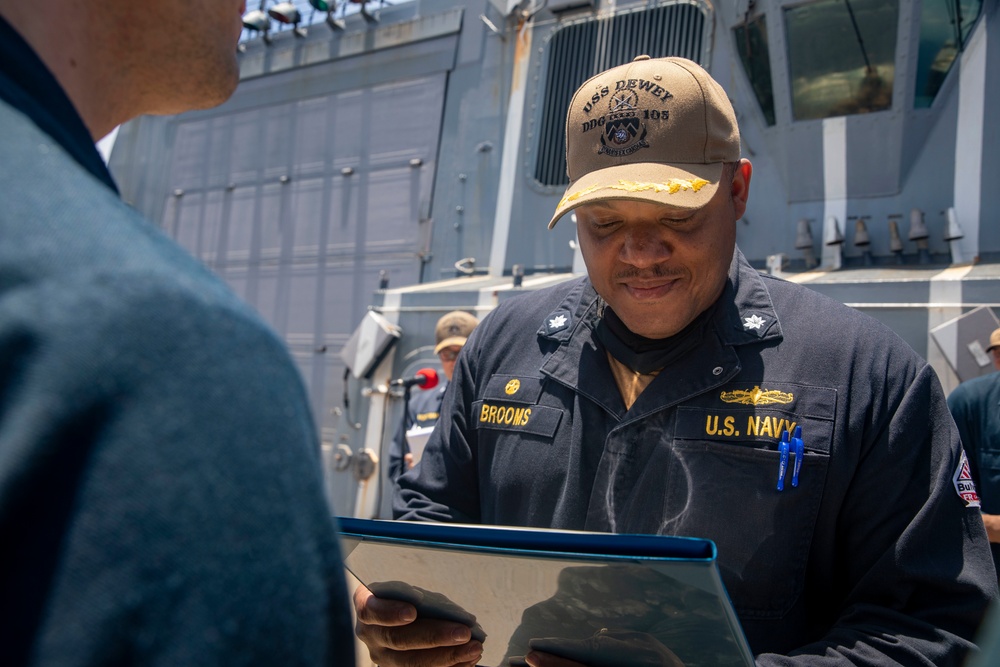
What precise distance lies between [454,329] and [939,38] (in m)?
2.82

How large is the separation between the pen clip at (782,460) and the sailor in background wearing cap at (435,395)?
302cm

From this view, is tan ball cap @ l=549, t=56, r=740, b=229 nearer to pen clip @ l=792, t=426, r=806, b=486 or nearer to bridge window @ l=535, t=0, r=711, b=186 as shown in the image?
pen clip @ l=792, t=426, r=806, b=486

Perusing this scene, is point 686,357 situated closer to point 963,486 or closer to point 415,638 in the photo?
point 963,486

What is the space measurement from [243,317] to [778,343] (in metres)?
1.22

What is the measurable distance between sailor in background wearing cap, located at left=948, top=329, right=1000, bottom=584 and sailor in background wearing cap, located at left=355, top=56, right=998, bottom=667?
182 centimetres

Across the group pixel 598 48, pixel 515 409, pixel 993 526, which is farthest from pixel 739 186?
pixel 598 48

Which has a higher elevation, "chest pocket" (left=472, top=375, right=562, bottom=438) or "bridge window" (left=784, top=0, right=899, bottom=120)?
"bridge window" (left=784, top=0, right=899, bottom=120)

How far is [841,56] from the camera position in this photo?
4.31m

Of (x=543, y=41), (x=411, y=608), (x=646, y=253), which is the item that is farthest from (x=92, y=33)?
(x=543, y=41)

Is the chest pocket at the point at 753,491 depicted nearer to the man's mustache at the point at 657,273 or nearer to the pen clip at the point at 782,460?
the pen clip at the point at 782,460

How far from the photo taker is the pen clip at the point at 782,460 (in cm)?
143

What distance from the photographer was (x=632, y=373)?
1655 millimetres

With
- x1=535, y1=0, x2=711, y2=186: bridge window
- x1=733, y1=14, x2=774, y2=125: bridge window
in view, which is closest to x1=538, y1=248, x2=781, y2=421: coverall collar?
x1=733, y1=14, x2=774, y2=125: bridge window

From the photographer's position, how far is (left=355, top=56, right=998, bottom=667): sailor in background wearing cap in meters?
1.35
